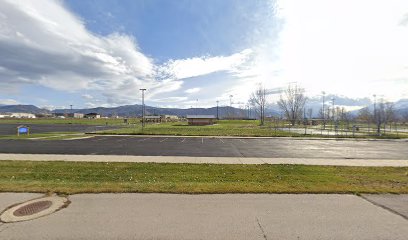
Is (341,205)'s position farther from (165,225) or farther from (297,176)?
(165,225)

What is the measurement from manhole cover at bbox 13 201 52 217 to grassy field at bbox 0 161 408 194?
2.74ft

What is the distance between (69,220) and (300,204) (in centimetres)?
506

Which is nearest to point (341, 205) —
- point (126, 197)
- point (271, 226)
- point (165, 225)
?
point (271, 226)

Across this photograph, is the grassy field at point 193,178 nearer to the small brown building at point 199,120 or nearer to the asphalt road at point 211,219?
the asphalt road at point 211,219

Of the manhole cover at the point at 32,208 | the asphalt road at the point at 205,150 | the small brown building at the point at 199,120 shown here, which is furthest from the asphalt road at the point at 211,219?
the small brown building at the point at 199,120

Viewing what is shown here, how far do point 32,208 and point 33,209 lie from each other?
85 millimetres

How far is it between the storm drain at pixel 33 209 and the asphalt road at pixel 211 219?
0.76 feet

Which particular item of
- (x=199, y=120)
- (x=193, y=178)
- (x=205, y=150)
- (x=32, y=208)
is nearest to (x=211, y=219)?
(x=193, y=178)

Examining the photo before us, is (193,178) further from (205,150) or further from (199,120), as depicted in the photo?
(199,120)

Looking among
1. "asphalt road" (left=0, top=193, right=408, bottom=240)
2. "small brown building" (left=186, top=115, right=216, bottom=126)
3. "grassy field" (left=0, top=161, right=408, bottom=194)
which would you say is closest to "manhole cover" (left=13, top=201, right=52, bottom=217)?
"asphalt road" (left=0, top=193, right=408, bottom=240)

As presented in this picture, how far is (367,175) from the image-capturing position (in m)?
9.77

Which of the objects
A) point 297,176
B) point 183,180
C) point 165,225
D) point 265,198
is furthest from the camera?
point 297,176

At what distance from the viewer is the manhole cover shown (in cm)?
540

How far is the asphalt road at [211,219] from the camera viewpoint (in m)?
4.49
